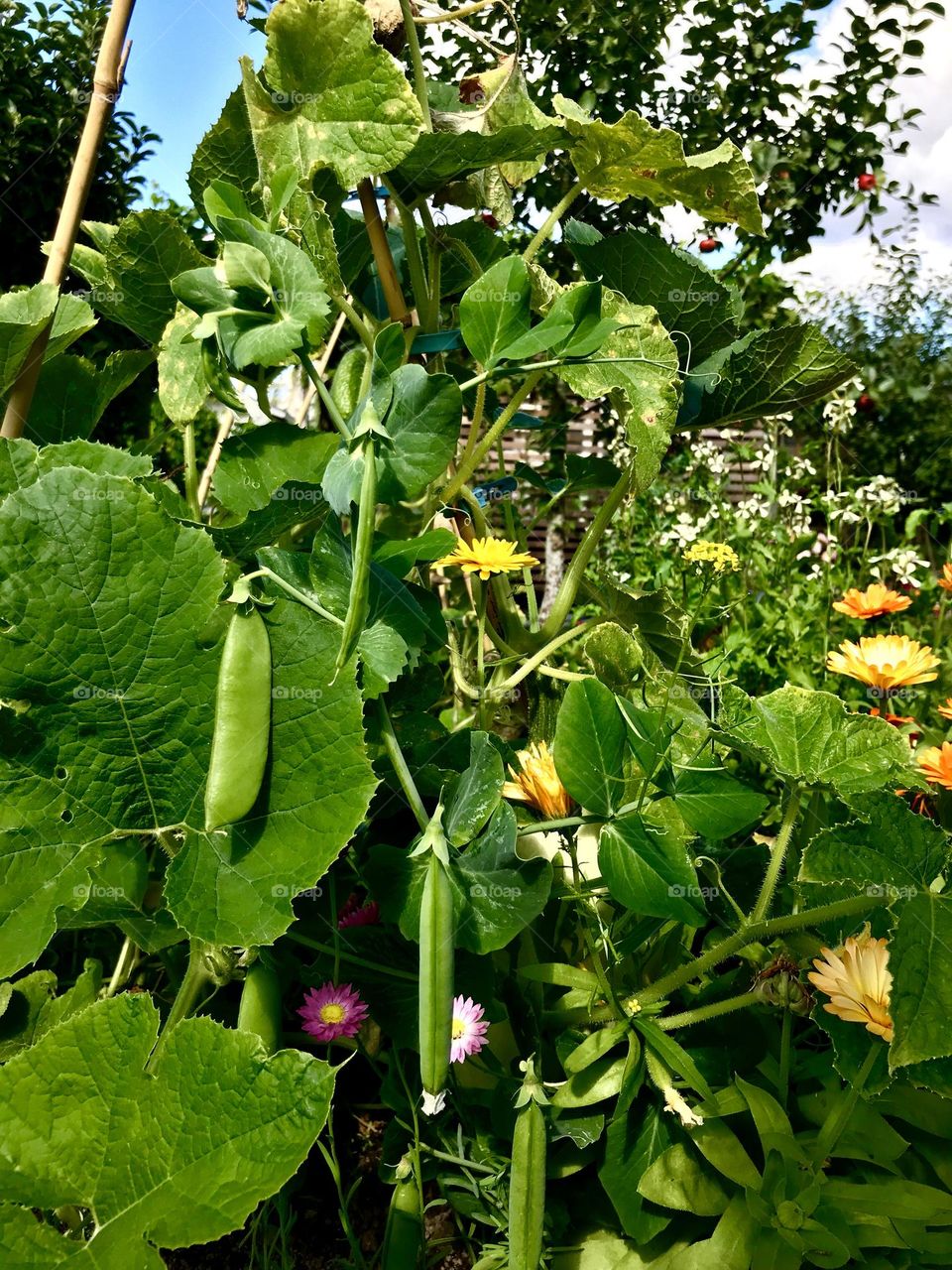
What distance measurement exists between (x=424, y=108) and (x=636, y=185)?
0.73ft

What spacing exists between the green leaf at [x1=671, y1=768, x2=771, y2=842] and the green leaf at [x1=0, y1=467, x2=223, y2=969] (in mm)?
365

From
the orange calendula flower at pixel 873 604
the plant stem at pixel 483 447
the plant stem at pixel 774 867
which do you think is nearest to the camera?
the plant stem at pixel 774 867

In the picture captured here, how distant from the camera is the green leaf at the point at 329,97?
2.48ft

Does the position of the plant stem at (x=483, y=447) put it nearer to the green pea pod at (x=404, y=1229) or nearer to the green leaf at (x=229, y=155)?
the green leaf at (x=229, y=155)

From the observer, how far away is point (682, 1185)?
723mm

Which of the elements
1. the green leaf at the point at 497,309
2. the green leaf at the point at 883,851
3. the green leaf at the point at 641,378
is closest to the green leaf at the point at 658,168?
the green leaf at the point at 641,378

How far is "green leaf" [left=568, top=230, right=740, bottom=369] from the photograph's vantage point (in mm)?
1002

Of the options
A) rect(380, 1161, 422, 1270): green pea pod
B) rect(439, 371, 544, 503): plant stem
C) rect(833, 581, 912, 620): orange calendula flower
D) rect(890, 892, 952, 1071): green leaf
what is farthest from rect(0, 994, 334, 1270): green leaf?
rect(833, 581, 912, 620): orange calendula flower

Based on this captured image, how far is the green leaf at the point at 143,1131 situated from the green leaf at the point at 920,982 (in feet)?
1.15

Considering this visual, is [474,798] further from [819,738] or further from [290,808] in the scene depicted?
[819,738]

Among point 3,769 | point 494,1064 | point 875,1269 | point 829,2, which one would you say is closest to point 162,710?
point 3,769

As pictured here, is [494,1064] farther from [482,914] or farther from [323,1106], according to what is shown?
[323,1106]

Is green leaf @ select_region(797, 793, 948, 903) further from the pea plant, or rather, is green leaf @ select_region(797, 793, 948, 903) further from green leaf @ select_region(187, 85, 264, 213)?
green leaf @ select_region(187, 85, 264, 213)

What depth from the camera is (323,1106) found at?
1.83 feet
